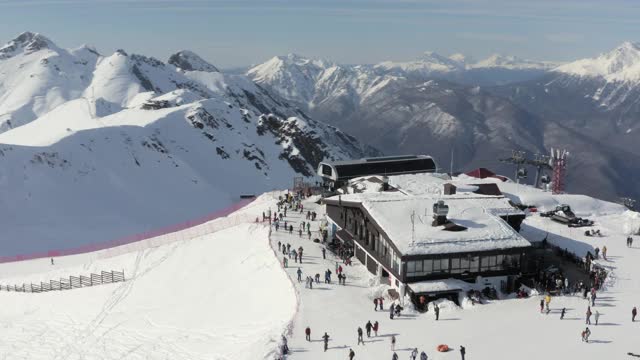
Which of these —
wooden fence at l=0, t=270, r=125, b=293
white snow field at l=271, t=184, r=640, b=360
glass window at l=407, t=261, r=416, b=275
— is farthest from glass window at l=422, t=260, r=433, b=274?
wooden fence at l=0, t=270, r=125, b=293

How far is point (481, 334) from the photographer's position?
4091 cm

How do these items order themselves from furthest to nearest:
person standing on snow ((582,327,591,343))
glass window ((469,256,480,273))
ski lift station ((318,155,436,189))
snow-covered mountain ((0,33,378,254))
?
1. snow-covered mountain ((0,33,378,254))
2. ski lift station ((318,155,436,189))
3. glass window ((469,256,480,273))
4. person standing on snow ((582,327,591,343))

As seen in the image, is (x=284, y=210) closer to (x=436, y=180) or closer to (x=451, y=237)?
(x=436, y=180)

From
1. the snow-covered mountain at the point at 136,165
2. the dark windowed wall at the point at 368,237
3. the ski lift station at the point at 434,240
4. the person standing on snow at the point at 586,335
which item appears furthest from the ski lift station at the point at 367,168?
the person standing on snow at the point at 586,335

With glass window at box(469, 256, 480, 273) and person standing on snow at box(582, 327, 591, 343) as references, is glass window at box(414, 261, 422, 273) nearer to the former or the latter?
glass window at box(469, 256, 480, 273)

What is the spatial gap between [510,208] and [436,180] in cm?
1335

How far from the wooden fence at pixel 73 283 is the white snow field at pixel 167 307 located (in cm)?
117

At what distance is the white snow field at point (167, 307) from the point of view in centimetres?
4419

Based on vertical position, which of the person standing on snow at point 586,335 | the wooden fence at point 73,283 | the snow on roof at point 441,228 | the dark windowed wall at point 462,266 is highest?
the snow on roof at point 441,228

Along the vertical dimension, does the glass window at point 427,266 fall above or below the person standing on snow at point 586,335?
above

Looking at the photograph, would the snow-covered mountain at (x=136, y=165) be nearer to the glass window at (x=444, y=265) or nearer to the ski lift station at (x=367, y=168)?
the ski lift station at (x=367, y=168)

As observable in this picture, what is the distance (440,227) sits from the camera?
51.2m

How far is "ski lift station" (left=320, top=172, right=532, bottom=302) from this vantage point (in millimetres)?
47719

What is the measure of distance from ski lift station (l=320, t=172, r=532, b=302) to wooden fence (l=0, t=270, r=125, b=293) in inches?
973
